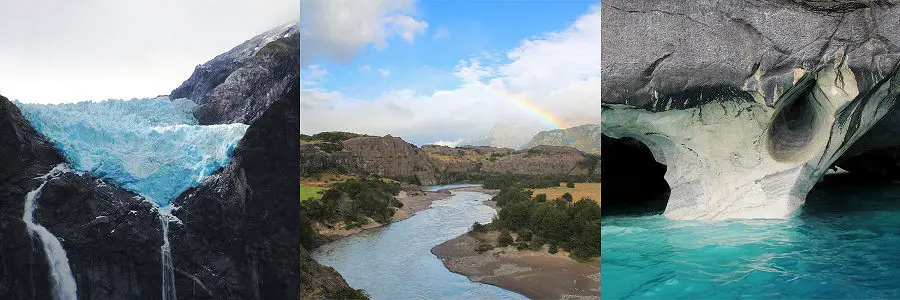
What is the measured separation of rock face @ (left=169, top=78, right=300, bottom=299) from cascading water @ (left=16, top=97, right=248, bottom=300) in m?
0.15

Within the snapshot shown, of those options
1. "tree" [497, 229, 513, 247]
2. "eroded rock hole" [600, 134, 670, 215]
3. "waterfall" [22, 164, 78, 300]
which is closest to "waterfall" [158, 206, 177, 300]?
"waterfall" [22, 164, 78, 300]

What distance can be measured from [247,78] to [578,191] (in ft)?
16.3

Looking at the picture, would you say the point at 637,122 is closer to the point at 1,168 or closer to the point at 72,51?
the point at 72,51

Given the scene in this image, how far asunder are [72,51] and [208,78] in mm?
2032

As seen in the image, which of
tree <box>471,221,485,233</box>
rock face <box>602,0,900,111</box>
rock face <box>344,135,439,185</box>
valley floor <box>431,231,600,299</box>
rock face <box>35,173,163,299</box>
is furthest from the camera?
rock face <box>344,135,439,185</box>

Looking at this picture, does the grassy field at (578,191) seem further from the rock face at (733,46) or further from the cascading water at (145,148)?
the cascading water at (145,148)

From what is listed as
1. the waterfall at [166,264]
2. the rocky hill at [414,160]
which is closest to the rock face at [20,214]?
the waterfall at [166,264]

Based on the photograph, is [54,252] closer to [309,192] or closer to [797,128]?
[309,192]

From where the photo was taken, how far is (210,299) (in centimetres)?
839

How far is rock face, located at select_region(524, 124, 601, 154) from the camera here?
8508mm

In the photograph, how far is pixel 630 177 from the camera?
40.8 feet

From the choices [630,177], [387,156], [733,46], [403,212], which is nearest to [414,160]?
[387,156]

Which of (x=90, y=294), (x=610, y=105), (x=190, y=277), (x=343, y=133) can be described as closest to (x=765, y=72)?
(x=610, y=105)

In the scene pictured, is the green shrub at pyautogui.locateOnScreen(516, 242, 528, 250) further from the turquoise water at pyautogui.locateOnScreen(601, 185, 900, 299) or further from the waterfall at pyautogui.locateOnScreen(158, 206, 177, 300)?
the waterfall at pyautogui.locateOnScreen(158, 206, 177, 300)
